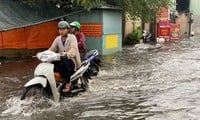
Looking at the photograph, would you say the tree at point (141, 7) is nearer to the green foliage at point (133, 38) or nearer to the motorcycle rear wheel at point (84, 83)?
the green foliage at point (133, 38)

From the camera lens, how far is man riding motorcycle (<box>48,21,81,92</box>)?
8.70 metres

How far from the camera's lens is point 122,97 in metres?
9.37

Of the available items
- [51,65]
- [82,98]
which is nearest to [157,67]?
[82,98]

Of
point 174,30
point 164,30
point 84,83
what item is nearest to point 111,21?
point 164,30

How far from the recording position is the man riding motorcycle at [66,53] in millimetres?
8703

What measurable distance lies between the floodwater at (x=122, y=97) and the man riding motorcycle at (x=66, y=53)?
0.62 m

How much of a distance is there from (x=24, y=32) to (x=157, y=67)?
6.84 metres

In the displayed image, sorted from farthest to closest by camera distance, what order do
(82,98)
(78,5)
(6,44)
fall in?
(78,5)
(6,44)
(82,98)

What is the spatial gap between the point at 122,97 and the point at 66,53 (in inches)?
65.9

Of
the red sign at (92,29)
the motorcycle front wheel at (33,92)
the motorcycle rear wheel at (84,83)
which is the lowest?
the motorcycle rear wheel at (84,83)

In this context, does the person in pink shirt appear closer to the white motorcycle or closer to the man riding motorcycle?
the man riding motorcycle

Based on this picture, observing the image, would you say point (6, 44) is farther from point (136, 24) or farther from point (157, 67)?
point (136, 24)

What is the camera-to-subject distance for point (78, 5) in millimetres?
19469

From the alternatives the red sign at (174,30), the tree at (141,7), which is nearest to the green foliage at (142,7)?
the tree at (141,7)
